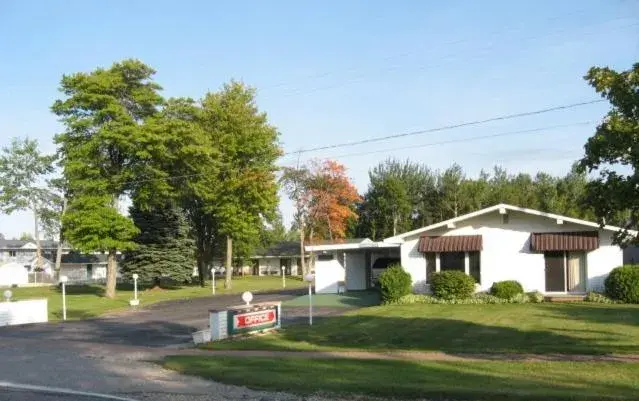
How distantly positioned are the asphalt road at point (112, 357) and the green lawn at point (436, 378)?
773mm

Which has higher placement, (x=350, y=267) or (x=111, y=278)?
(x=350, y=267)

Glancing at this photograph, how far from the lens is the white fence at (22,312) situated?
94.4 ft

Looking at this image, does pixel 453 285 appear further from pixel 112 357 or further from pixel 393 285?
pixel 112 357

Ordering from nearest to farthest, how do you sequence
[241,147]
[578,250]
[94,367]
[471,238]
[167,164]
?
1. [94,367]
2. [578,250]
3. [471,238]
4. [167,164]
5. [241,147]

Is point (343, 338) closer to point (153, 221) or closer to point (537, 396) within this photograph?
point (537, 396)

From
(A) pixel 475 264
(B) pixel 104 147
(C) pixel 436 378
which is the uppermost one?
(B) pixel 104 147

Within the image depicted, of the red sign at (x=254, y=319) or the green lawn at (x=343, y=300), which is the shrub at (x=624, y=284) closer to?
the green lawn at (x=343, y=300)

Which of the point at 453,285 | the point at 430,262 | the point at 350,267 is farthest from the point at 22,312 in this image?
the point at 453,285

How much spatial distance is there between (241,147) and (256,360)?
38.6m

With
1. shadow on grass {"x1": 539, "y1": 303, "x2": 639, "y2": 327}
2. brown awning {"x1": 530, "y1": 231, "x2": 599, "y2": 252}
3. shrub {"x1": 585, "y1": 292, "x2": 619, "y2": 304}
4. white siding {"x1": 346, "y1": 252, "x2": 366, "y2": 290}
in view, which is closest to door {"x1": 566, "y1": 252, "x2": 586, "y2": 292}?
brown awning {"x1": 530, "y1": 231, "x2": 599, "y2": 252}

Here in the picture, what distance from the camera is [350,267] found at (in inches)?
1551

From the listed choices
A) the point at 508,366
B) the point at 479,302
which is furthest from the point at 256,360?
the point at 479,302

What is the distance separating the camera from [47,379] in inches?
517

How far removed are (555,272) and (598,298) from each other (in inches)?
97.9
